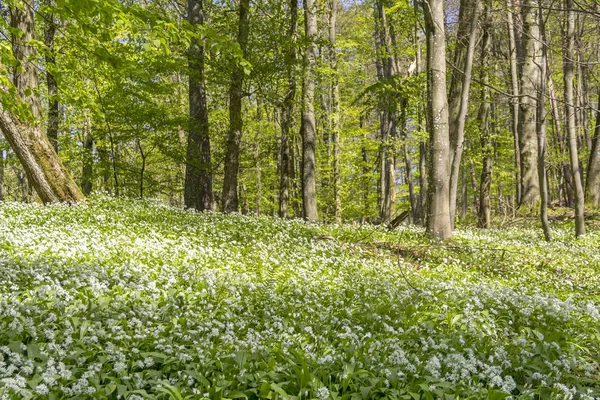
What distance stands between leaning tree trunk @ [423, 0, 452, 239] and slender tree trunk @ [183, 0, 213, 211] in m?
7.10

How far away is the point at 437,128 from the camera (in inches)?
367

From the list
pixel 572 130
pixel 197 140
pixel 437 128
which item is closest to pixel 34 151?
pixel 197 140

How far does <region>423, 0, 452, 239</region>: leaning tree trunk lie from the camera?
929cm

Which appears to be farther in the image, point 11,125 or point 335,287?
point 11,125

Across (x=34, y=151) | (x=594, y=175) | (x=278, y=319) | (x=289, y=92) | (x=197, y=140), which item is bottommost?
(x=278, y=319)

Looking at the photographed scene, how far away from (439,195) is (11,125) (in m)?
10.5

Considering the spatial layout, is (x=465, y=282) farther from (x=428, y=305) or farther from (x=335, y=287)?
(x=335, y=287)

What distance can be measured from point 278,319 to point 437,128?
629 centimetres

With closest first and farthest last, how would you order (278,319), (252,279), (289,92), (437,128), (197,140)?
(278,319), (252,279), (437,128), (197,140), (289,92)

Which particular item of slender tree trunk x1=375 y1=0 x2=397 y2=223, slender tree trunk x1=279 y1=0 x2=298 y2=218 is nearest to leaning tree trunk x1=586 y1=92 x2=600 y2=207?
slender tree trunk x1=375 y1=0 x2=397 y2=223

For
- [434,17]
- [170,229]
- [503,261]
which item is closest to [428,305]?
[503,261]

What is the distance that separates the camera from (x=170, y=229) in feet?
30.1

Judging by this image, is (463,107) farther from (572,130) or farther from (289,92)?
(289,92)

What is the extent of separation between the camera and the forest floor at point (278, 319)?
338 cm
